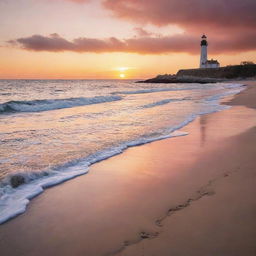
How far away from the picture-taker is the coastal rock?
4199mm

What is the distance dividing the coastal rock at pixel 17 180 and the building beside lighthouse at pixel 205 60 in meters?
94.0

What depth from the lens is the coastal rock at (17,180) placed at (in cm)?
420

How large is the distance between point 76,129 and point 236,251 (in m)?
7.20

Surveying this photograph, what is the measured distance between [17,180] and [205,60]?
98702 millimetres

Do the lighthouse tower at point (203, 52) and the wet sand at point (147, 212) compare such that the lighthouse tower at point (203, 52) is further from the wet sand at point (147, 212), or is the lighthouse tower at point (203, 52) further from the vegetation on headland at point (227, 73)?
the wet sand at point (147, 212)

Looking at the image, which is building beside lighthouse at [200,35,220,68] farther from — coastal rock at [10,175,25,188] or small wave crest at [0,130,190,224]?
coastal rock at [10,175,25,188]

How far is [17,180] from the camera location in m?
4.30

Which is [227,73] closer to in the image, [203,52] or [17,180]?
[203,52]

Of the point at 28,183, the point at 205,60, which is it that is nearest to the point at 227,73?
the point at 205,60

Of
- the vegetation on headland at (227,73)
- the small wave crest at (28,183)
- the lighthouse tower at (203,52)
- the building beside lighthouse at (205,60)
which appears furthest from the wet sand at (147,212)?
the building beside lighthouse at (205,60)

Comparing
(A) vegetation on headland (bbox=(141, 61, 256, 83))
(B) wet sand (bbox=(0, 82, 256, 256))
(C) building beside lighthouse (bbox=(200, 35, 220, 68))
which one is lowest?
(B) wet sand (bbox=(0, 82, 256, 256))

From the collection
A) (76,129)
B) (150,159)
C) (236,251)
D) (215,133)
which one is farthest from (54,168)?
(215,133)

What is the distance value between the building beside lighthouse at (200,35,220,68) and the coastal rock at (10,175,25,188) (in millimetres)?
93997

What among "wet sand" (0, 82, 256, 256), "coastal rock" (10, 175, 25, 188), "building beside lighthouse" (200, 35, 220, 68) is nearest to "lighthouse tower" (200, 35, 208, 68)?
"building beside lighthouse" (200, 35, 220, 68)
